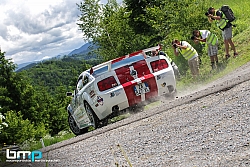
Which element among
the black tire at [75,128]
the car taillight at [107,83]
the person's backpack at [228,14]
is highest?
the person's backpack at [228,14]

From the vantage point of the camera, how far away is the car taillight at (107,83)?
9570 millimetres

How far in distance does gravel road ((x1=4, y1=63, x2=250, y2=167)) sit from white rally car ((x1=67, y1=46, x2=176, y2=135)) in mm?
1706

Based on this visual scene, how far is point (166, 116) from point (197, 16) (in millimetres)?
12418

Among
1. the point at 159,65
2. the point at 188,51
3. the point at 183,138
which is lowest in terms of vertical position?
the point at 183,138

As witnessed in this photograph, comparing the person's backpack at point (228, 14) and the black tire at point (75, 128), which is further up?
the person's backpack at point (228, 14)

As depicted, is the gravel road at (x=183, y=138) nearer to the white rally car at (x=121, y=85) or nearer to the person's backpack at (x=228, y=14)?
the white rally car at (x=121, y=85)

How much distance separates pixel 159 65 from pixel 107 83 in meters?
1.49

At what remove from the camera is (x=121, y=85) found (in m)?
9.63

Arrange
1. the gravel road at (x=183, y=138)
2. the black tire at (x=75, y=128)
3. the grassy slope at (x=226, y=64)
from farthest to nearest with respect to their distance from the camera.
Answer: the grassy slope at (x=226, y=64) → the black tire at (x=75, y=128) → the gravel road at (x=183, y=138)

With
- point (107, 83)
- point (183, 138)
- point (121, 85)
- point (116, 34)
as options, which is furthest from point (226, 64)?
point (116, 34)

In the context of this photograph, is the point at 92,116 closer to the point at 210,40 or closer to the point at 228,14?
the point at 210,40

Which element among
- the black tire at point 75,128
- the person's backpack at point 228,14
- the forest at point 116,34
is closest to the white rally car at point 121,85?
the black tire at point 75,128

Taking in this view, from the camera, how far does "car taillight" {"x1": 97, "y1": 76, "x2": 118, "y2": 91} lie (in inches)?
377

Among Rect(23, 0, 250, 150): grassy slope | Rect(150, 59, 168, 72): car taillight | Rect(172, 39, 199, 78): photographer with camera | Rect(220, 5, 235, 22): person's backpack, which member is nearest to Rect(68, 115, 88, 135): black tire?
Rect(23, 0, 250, 150): grassy slope
